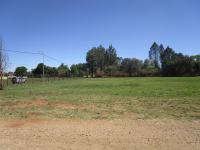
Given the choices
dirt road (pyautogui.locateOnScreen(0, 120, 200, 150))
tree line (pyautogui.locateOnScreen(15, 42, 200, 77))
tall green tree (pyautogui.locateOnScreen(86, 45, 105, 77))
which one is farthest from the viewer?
tall green tree (pyautogui.locateOnScreen(86, 45, 105, 77))

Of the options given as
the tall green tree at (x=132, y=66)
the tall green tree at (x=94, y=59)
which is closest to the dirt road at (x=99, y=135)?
the tall green tree at (x=132, y=66)

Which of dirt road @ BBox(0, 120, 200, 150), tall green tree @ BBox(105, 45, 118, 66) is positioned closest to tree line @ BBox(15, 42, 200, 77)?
tall green tree @ BBox(105, 45, 118, 66)

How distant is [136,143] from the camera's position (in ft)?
22.6

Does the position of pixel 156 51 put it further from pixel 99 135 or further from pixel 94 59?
pixel 99 135

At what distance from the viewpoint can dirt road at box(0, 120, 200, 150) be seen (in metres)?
6.71

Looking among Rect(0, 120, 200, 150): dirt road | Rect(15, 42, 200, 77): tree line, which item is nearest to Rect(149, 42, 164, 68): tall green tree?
Rect(15, 42, 200, 77): tree line

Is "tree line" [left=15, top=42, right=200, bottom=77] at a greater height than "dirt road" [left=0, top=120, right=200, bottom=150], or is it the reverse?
"tree line" [left=15, top=42, right=200, bottom=77]

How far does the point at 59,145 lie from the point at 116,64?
523ft

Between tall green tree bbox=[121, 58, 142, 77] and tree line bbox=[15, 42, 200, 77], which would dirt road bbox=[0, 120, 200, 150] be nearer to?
tree line bbox=[15, 42, 200, 77]

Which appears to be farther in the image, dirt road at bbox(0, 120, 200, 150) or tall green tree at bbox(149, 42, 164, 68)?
tall green tree at bbox(149, 42, 164, 68)

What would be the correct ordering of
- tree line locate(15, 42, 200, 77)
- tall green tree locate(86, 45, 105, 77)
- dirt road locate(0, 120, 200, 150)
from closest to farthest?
dirt road locate(0, 120, 200, 150) → tree line locate(15, 42, 200, 77) → tall green tree locate(86, 45, 105, 77)

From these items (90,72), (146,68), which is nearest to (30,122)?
(146,68)

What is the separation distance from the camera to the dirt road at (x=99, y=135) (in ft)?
22.0

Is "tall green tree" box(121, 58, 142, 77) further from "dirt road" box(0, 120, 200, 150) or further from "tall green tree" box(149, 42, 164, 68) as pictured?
"dirt road" box(0, 120, 200, 150)
